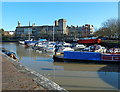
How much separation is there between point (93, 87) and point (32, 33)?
122m

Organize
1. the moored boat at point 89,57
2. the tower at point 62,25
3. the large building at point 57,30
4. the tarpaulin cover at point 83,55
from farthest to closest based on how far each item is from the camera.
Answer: the tower at point 62,25 → the large building at point 57,30 → the tarpaulin cover at point 83,55 → the moored boat at point 89,57

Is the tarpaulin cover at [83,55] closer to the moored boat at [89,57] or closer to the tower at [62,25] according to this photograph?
the moored boat at [89,57]

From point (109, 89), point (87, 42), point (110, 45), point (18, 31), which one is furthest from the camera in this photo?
point (18, 31)

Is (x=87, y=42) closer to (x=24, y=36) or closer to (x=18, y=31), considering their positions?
(x=24, y=36)

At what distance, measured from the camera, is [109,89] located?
1027 cm

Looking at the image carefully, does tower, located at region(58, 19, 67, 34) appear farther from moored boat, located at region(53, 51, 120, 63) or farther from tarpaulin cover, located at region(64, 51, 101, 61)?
tarpaulin cover, located at region(64, 51, 101, 61)

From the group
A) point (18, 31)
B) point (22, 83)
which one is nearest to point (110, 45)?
point (22, 83)

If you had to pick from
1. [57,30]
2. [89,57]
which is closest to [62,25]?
[57,30]

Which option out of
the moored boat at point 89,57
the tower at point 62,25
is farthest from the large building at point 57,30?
the moored boat at point 89,57

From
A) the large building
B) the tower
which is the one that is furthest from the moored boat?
the tower

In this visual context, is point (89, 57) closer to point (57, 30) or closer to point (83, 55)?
point (83, 55)

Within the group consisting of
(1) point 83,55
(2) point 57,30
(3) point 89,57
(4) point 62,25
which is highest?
(4) point 62,25

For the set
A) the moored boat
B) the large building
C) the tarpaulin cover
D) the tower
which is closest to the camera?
the moored boat

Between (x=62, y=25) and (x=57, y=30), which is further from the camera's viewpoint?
(x=57, y=30)
